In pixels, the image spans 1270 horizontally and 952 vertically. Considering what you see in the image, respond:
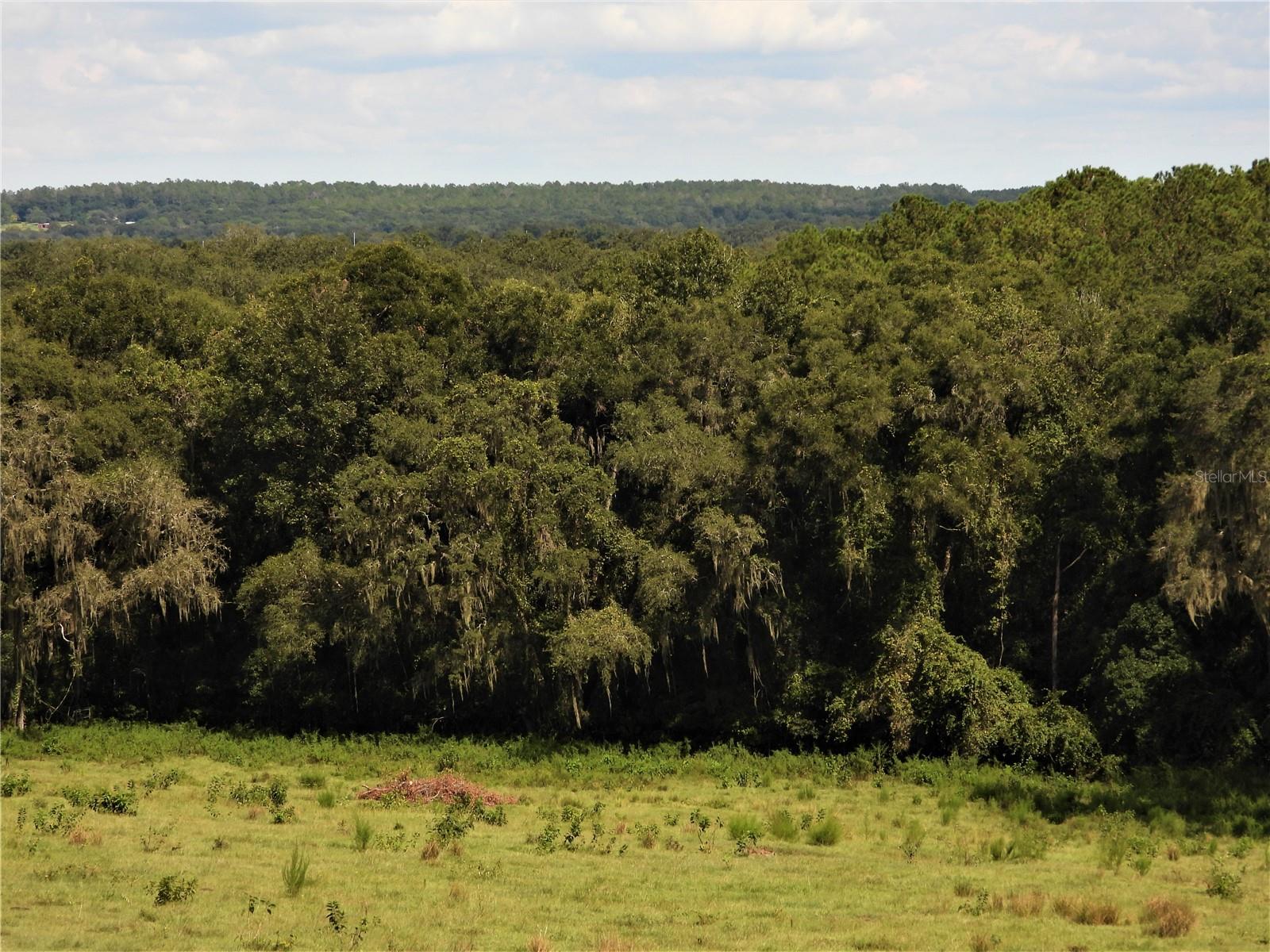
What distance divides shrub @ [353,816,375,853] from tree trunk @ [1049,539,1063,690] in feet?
51.4

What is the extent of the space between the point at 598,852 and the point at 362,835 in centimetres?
374

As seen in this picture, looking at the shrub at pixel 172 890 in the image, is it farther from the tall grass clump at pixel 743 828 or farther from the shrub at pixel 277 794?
the tall grass clump at pixel 743 828

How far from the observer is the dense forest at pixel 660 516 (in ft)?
88.9

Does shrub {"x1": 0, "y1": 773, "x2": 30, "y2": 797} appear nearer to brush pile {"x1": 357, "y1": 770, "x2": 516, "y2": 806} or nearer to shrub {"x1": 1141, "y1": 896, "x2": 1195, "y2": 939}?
brush pile {"x1": 357, "y1": 770, "x2": 516, "y2": 806}

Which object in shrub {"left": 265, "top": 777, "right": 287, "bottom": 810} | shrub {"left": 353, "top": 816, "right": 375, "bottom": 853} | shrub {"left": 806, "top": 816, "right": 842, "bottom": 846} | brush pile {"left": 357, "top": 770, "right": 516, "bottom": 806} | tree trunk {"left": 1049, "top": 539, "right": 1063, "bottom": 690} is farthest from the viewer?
tree trunk {"left": 1049, "top": 539, "right": 1063, "bottom": 690}

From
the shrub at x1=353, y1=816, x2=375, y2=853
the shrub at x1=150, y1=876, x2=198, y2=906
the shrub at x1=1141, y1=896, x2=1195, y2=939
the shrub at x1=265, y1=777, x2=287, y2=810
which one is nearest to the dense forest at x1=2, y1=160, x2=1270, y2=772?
the shrub at x1=265, y1=777, x2=287, y2=810

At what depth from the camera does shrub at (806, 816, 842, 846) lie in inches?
858

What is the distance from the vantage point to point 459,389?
1192 inches

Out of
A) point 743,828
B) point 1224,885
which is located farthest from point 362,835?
point 1224,885

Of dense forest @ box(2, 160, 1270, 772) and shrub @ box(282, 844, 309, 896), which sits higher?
dense forest @ box(2, 160, 1270, 772)

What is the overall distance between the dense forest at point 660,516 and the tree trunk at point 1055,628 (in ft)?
0.44

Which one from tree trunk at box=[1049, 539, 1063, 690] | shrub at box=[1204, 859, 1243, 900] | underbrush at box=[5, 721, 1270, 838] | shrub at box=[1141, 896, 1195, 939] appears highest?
tree trunk at box=[1049, 539, 1063, 690]

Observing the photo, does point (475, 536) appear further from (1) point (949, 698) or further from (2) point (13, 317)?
(2) point (13, 317)

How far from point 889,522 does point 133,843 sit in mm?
16844
